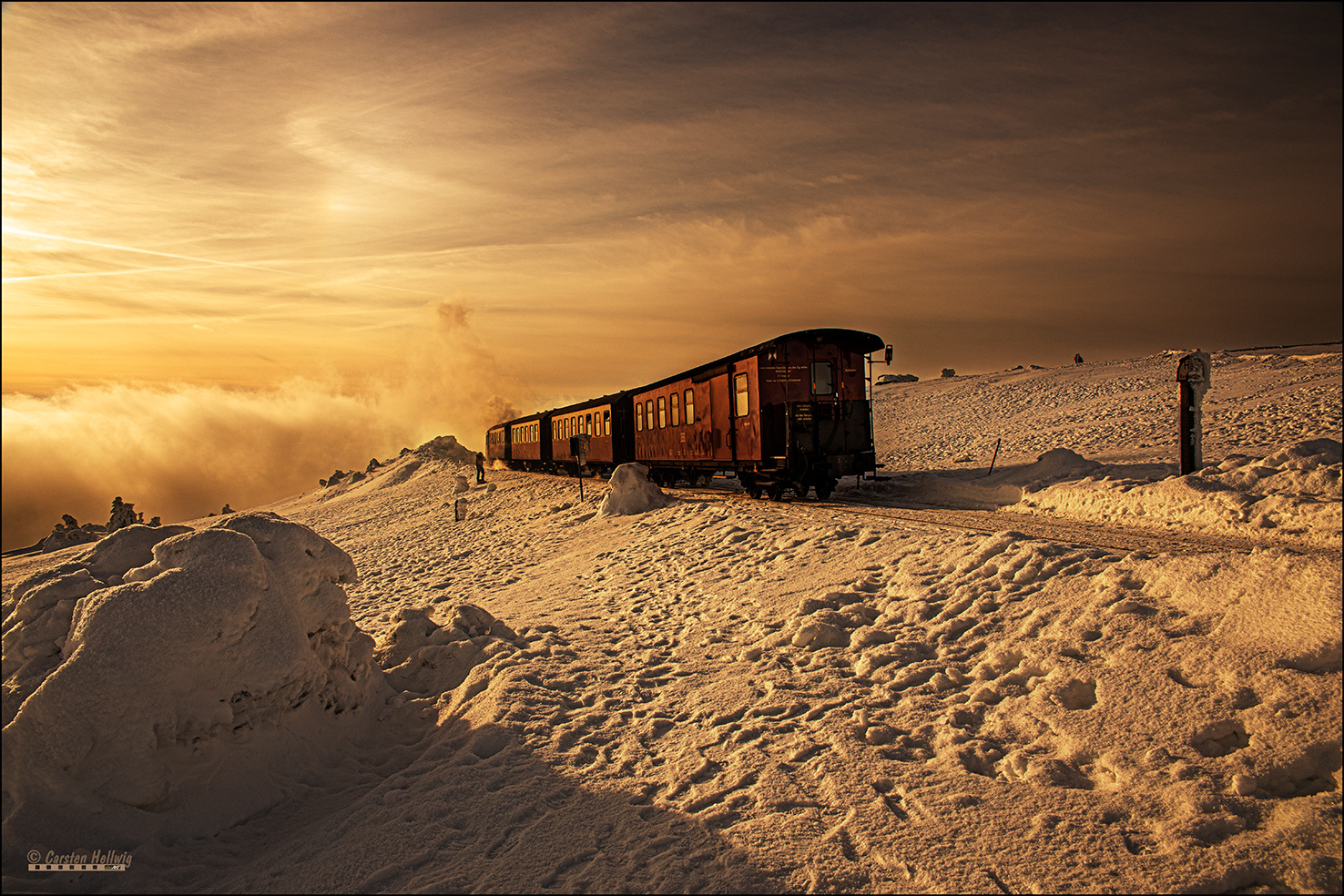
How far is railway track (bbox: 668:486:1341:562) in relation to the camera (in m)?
7.77

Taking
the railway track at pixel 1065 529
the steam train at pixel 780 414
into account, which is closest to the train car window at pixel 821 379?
the steam train at pixel 780 414

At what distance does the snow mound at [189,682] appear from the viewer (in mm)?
4305

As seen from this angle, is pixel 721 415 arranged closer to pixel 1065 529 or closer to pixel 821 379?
pixel 821 379

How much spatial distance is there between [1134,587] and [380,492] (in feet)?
118

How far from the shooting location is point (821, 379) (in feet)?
54.9

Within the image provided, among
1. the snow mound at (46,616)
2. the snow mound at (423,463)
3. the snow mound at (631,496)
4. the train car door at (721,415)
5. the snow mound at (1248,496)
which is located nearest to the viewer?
the snow mound at (46,616)

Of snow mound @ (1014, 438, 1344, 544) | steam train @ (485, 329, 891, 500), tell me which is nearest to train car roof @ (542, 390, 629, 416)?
steam train @ (485, 329, 891, 500)

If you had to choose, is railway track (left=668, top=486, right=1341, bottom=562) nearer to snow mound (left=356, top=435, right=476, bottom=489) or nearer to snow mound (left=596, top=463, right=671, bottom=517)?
snow mound (left=596, top=463, right=671, bottom=517)

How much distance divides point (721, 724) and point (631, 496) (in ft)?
38.1

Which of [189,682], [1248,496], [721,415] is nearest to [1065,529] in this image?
[1248,496]

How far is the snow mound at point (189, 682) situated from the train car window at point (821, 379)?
1262 cm

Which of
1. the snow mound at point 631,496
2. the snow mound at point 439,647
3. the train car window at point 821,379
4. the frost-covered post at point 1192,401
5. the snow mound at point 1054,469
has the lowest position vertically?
the snow mound at point 439,647

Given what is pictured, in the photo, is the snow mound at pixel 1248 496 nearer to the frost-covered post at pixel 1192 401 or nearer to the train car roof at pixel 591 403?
the frost-covered post at pixel 1192 401

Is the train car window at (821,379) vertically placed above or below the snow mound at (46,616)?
above
